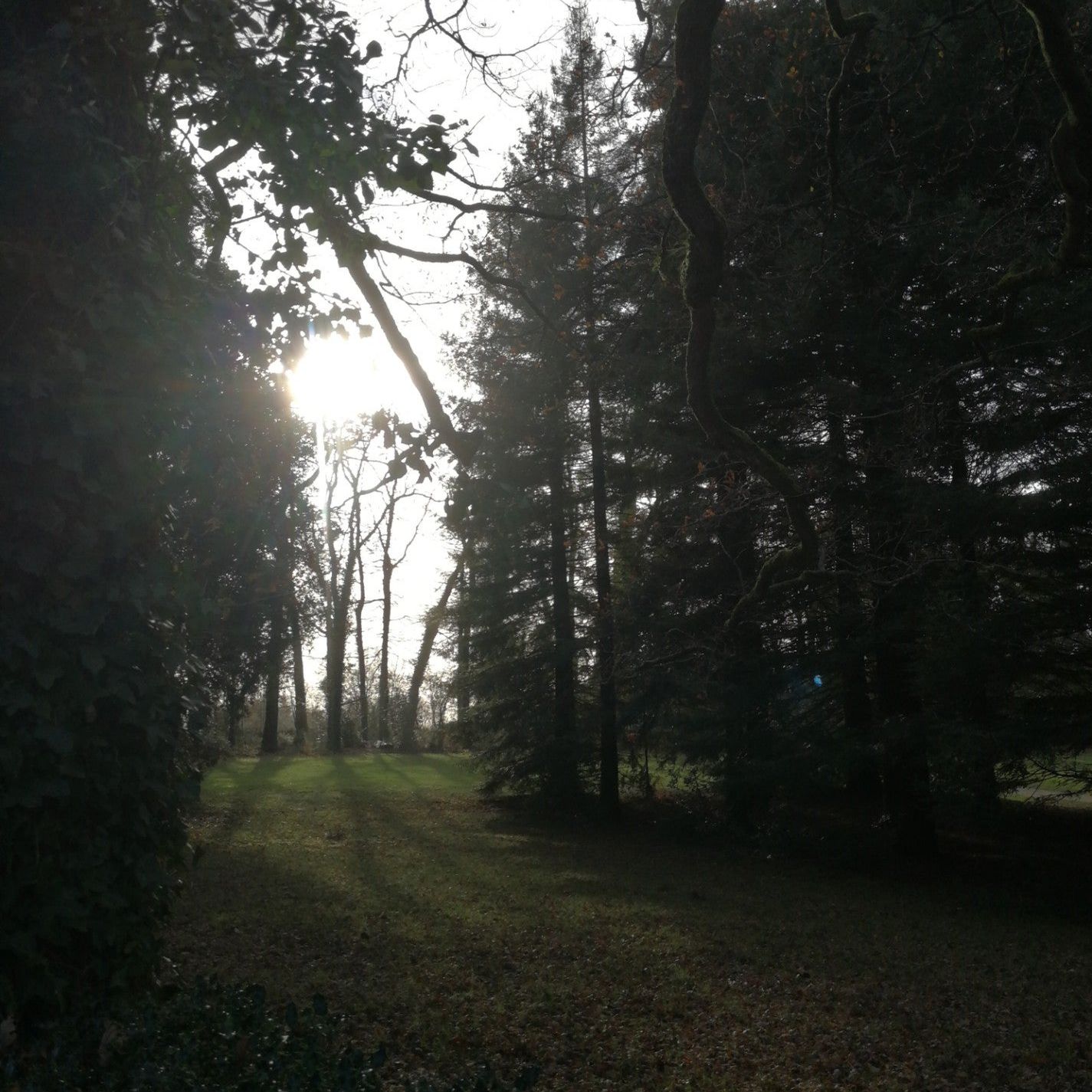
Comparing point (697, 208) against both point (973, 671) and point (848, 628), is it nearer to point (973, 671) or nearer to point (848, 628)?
point (973, 671)

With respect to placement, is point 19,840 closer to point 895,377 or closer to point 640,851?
point 895,377

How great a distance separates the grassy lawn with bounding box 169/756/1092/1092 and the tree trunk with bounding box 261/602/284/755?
13326mm

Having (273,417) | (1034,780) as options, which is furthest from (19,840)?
(1034,780)

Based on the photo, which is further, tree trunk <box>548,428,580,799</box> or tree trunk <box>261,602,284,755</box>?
tree trunk <box>261,602,284,755</box>

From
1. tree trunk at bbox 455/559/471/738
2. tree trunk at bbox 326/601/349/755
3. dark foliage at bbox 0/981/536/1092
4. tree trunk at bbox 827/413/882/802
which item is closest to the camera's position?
dark foliage at bbox 0/981/536/1092

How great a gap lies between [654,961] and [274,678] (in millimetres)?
26394

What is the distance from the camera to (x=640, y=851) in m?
16.6

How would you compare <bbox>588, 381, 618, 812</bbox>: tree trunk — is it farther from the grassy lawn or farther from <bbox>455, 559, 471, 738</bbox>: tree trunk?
the grassy lawn

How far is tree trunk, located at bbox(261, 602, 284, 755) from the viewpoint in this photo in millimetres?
28984

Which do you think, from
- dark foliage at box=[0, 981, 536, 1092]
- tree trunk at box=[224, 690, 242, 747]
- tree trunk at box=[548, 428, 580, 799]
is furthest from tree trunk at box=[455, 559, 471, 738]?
dark foliage at box=[0, 981, 536, 1092]

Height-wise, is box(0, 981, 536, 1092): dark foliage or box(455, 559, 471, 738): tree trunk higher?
box(455, 559, 471, 738): tree trunk

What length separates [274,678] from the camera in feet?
107

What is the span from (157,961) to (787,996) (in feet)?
15.9

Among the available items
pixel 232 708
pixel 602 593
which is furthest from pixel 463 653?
pixel 232 708
